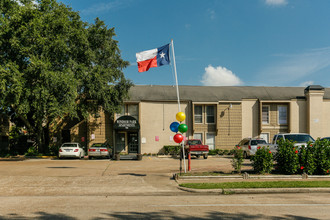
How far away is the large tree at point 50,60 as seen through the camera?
67.8 ft

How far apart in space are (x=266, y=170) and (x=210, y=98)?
17160mm

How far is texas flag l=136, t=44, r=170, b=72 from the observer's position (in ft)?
46.9

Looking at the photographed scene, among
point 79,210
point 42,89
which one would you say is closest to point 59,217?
point 79,210

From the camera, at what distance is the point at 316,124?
98.9 ft

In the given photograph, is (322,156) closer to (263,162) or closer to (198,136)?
(263,162)

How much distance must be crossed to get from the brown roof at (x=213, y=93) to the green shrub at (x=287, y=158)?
54.4ft

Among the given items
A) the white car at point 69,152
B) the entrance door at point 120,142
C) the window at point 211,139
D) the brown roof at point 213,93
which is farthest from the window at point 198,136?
the white car at point 69,152

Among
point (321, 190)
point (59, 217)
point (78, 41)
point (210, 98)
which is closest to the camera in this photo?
point (59, 217)

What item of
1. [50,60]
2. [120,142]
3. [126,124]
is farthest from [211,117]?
[50,60]

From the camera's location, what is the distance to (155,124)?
2933cm

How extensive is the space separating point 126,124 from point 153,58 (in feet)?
44.6

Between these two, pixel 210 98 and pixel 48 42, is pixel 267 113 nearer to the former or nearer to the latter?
pixel 210 98

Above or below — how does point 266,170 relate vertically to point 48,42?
below

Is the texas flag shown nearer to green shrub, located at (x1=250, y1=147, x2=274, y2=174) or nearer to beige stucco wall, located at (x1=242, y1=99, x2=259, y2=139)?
green shrub, located at (x1=250, y1=147, x2=274, y2=174)
